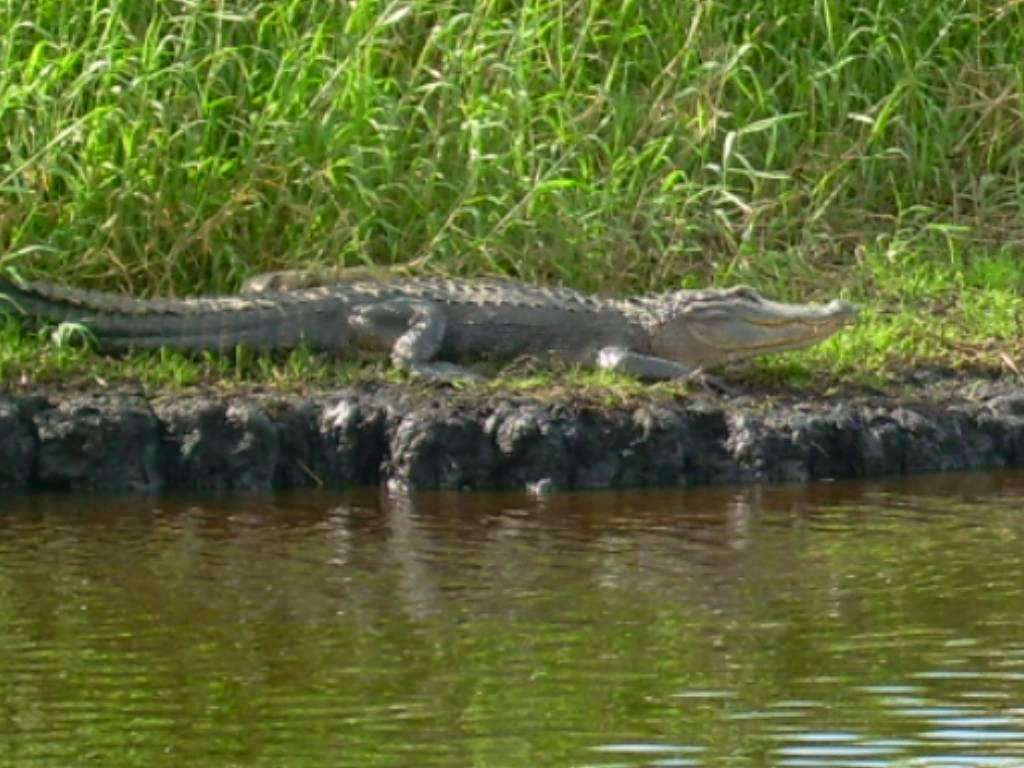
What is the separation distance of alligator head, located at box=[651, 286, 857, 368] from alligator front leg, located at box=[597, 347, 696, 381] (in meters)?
0.13

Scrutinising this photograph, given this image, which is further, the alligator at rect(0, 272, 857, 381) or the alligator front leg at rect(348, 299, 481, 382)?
the alligator front leg at rect(348, 299, 481, 382)

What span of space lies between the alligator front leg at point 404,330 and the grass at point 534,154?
185mm

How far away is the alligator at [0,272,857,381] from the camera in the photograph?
8906 millimetres

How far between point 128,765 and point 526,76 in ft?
17.5

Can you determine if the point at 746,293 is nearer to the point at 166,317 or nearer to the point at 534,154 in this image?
the point at 534,154

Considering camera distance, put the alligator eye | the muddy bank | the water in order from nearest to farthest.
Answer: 1. the water
2. the muddy bank
3. the alligator eye

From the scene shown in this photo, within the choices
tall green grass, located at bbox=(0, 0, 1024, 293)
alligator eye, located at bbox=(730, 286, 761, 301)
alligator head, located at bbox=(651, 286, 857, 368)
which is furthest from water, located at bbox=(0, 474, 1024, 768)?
tall green grass, located at bbox=(0, 0, 1024, 293)

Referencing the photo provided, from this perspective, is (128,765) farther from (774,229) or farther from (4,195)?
(774,229)

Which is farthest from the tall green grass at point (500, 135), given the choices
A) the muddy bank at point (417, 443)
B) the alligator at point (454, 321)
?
the muddy bank at point (417, 443)

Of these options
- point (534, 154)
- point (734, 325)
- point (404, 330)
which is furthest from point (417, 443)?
point (534, 154)

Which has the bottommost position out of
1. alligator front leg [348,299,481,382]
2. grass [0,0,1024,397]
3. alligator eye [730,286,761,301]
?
alligator front leg [348,299,481,382]

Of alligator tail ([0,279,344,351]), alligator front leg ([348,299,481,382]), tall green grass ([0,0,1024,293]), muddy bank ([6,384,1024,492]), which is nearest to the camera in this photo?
muddy bank ([6,384,1024,492])

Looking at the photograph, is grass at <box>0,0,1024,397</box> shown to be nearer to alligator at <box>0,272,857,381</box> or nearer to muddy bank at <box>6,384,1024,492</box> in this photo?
alligator at <box>0,272,857,381</box>

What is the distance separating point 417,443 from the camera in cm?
835
